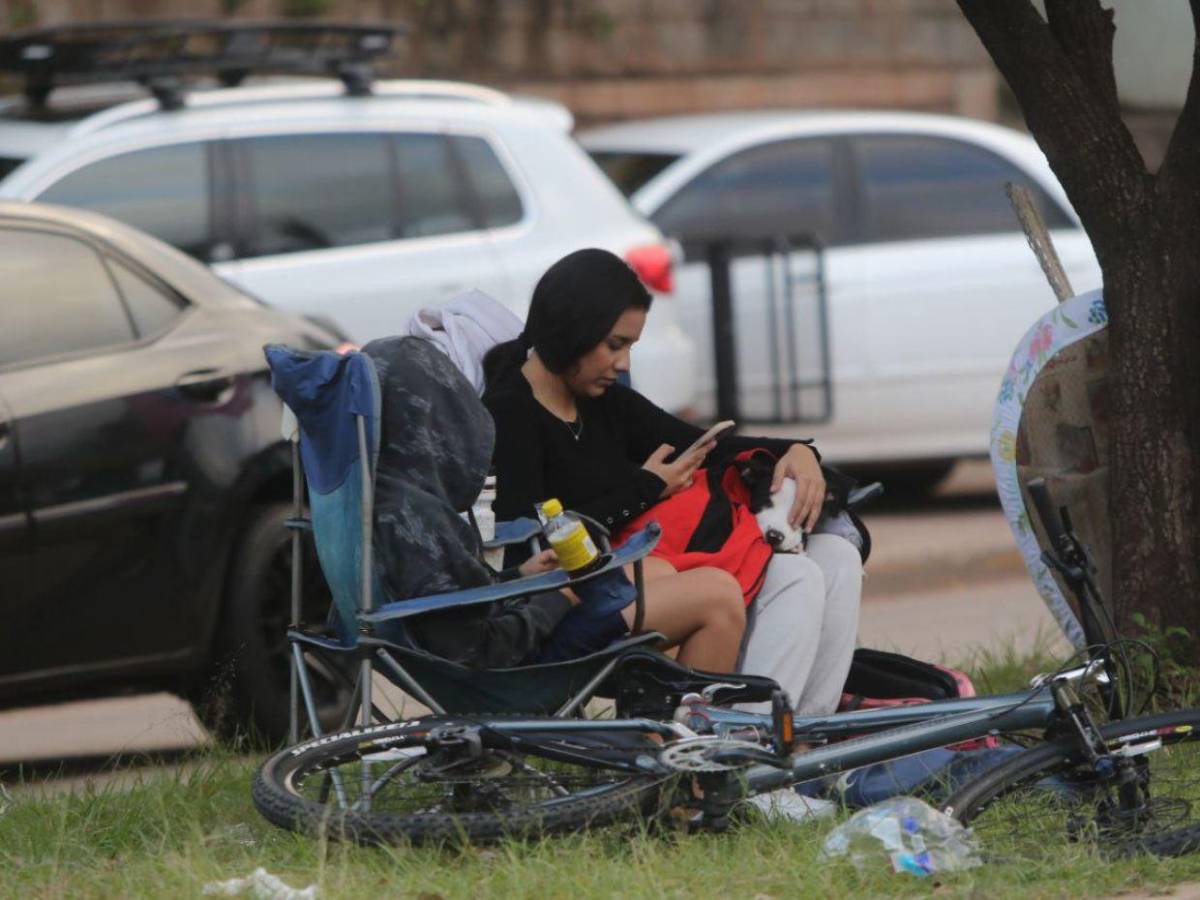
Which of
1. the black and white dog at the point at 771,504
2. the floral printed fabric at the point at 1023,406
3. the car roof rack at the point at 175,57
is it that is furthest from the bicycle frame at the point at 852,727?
the car roof rack at the point at 175,57

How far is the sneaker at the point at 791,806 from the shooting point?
4762 millimetres

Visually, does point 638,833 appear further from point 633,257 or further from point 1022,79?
point 633,257

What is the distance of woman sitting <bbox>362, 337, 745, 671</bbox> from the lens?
185 inches

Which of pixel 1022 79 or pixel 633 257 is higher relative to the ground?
pixel 1022 79

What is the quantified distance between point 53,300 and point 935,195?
5841 mm

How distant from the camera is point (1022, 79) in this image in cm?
575

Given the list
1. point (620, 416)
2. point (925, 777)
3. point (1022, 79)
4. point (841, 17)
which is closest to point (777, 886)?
→ point (925, 777)

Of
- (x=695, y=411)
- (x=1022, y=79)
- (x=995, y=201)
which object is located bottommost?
(x=695, y=411)

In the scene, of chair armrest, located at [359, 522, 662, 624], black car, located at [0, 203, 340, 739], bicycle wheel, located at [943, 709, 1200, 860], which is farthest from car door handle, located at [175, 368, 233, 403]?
bicycle wheel, located at [943, 709, 1200, 860]

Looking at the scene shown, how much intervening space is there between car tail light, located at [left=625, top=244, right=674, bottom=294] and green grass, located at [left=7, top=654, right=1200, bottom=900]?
5213 millimetres

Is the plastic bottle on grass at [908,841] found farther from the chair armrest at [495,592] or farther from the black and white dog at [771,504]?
the black and white dog at [771,504]

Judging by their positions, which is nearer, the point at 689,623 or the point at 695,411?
the point at 689,623

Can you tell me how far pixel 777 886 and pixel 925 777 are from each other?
676 millimetres

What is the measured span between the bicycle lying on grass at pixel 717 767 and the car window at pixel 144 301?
7.68 feet
